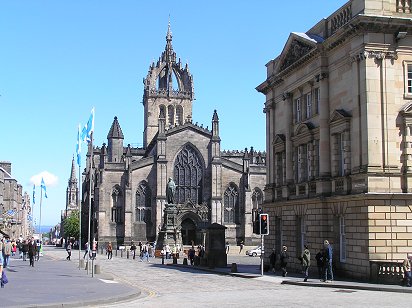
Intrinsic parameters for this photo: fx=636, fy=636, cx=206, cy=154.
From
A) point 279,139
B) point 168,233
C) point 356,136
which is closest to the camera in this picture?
point 356,136

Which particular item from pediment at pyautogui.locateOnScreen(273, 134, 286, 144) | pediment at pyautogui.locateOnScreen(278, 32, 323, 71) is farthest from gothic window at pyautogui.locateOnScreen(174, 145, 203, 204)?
pediment at pyautogui.locateOnScreen(278, 32, 323, 71)

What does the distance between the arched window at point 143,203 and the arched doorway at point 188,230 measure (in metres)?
5.17

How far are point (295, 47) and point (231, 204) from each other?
184 ft

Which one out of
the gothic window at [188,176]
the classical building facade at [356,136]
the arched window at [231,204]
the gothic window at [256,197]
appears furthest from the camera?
the gothic window at [256,197]

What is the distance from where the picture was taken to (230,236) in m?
90.2

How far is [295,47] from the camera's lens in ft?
121

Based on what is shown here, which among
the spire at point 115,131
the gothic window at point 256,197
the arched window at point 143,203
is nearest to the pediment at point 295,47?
the arched window at point 143,203

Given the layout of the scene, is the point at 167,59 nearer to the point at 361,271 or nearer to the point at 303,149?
the point at 303,149

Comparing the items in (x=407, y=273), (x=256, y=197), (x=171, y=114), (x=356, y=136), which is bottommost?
(x=407, y=273)

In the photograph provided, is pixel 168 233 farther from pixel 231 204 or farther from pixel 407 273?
pixel 407 273

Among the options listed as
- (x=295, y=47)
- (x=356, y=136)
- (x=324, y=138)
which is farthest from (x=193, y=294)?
(x=295, y=47)

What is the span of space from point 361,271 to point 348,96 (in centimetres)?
820

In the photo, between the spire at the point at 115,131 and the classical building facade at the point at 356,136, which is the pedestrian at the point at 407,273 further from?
the spire at the point at 115,131

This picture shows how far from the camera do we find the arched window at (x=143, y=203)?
8812cm
